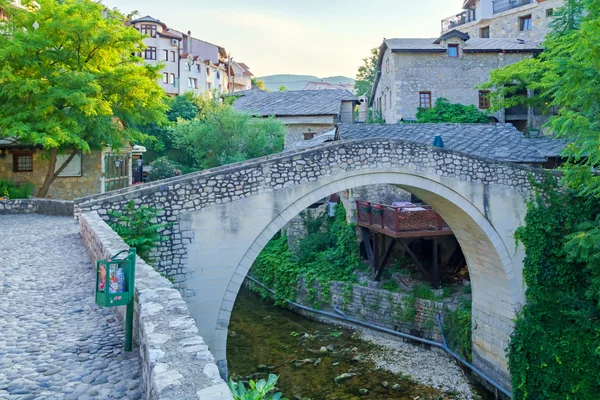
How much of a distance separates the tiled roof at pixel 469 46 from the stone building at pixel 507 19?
633 centimetres

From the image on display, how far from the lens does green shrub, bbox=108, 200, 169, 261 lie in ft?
27.2

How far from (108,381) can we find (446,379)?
31.6 feet

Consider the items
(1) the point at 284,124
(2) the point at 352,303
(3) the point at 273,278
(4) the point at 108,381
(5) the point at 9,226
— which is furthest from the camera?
(1) the point at 284,124

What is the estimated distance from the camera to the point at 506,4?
32344 millimetres

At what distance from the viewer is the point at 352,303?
48.6 feet

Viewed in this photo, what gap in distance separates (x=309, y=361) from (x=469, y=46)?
17.1 meters

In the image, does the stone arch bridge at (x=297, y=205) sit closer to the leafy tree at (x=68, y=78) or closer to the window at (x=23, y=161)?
the leafy tree at (x=68, y=78)

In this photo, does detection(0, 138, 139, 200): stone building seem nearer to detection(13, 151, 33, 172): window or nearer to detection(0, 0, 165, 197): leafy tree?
detection(13, 151, 33, 172): window

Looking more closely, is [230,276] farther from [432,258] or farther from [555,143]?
[555,143]

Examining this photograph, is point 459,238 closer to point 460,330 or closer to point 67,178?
point 460,330

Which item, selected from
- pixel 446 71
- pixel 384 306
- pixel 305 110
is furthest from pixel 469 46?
pixel 384 306

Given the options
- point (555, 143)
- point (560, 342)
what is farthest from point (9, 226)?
point (555, 143)

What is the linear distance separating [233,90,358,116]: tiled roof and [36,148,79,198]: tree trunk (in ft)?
35.1

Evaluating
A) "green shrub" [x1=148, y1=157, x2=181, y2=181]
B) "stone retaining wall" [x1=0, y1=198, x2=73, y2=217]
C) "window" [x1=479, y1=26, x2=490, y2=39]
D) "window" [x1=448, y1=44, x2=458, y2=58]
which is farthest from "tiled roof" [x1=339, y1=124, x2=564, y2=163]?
"window" [x1=479, y1=26, x2=490, y2=39]
